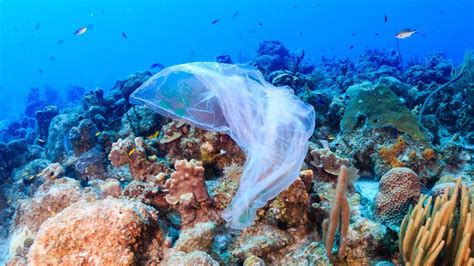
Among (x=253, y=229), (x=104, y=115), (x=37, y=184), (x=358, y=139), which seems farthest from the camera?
(x=104, y=115)

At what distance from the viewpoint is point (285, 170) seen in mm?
3369

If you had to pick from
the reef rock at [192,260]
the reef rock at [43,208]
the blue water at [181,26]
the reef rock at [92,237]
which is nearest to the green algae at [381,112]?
the reef rock at [192,260]

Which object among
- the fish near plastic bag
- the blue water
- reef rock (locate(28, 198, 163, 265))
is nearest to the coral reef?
reef rock (locate(28, 198, 163, 265))

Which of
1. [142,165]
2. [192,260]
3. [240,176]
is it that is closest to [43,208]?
[142,165]

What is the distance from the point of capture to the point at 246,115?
3789mm

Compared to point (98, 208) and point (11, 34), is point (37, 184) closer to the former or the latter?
point (98, 208)

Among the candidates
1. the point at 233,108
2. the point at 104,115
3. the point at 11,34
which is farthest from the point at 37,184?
the point at 11,34

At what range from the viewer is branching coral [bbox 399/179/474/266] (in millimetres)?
2400

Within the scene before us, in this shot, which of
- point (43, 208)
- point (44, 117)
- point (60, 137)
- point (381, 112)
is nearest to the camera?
point (43, 208)

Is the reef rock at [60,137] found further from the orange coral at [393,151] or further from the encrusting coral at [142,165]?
the orange coral at [393,151]

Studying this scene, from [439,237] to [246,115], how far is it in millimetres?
2089

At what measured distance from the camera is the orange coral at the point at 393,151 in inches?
202

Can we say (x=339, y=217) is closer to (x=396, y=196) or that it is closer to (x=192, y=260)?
(x=396, y=196)

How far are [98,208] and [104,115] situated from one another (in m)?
5.97
